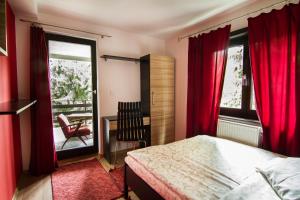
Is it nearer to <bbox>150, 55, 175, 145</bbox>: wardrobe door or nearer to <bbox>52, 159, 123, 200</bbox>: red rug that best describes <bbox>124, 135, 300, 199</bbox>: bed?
<bbox>52, 159, 123, 200</bbox>: red rug

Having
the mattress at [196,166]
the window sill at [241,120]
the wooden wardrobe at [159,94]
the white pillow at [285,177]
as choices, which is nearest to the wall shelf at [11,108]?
the mattress at [196,166]

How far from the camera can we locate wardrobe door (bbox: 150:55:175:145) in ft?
11.1

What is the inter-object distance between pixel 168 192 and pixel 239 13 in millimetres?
2570

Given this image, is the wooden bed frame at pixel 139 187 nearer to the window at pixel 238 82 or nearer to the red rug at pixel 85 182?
the red rug at pixel 85 182

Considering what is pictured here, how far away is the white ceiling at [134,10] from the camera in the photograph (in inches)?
89.7

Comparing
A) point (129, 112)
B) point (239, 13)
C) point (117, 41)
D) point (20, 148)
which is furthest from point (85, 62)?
point (239, 13)

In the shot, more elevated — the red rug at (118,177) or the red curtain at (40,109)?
the red curtain at (40,109)

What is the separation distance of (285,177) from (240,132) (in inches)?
53.4

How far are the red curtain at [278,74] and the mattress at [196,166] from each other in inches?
12.8

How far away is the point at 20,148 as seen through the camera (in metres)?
2.54

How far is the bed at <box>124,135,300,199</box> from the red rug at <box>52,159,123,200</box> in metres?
0.33

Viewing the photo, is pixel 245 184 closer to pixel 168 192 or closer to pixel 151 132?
pixel 168 192

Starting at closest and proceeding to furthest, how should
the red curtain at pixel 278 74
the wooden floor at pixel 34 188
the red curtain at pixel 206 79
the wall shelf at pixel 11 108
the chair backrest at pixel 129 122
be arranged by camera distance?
the wall shelf at pixel 11 108, the red curtain at pixel 278 74, the wooden floor at pixel 34 188, the red curtain at pixel 206 79, the chair backrest at pixel 129 122

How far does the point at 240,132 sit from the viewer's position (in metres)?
2.44
